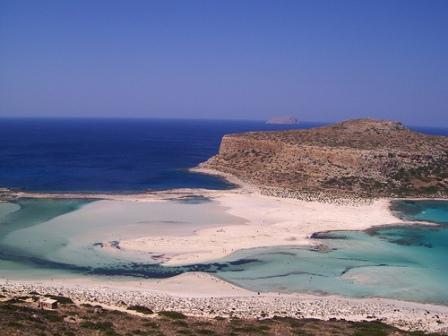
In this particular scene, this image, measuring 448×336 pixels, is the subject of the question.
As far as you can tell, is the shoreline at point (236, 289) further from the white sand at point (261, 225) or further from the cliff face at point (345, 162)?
the cliff face at point (345, 162)

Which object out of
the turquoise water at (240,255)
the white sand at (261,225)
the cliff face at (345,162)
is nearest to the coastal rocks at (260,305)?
the turquoise water at (240,255)

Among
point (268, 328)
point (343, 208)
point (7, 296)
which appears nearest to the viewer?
point (268, 328)

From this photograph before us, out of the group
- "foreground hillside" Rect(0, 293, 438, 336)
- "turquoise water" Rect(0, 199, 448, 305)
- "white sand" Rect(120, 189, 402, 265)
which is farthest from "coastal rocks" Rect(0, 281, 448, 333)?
"white sand" Rect(120, 189, 402, 265)

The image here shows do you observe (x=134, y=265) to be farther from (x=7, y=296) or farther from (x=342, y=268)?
(x=342, y=268)

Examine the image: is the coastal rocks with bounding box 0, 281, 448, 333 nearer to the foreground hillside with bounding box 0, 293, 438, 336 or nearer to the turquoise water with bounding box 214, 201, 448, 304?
the foreground hillside with bounding box 0, 293, 438, 336

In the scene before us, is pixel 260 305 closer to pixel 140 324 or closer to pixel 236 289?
pixel 236 289

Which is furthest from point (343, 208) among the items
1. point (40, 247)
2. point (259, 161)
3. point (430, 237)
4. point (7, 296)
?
point (7, 296)

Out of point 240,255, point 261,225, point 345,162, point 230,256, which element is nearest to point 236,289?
point 230,256
